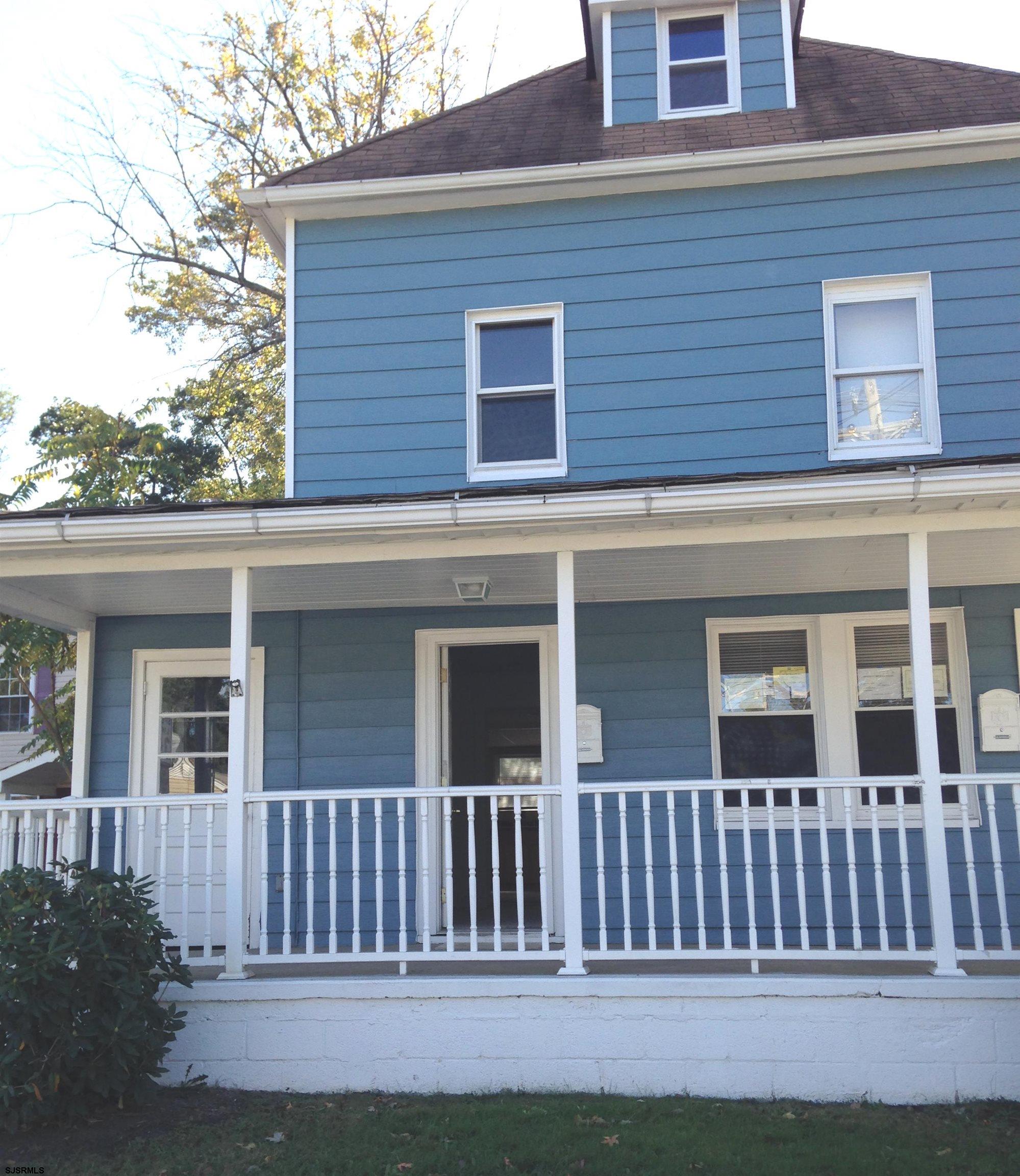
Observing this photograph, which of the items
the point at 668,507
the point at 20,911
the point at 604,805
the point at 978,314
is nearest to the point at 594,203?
the point at 978,314

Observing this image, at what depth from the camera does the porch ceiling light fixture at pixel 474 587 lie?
7.33 meters

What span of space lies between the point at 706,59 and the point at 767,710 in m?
5.26

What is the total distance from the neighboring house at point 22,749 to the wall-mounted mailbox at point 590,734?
6319 mm

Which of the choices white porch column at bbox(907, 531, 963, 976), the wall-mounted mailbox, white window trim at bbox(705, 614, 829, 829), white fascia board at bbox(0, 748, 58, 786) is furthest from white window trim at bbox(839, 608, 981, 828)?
white fascia board at bbox(0, 748, 58, 786)

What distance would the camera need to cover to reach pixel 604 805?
25.9 ft

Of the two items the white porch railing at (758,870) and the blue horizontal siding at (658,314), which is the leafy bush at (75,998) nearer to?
the white porch railing at (758,870)

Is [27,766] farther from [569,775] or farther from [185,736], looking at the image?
[569,775]

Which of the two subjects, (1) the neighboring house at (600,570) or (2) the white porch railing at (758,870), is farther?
(2) the white porch railing at (758,870)

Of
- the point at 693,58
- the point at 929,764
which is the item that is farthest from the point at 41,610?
the point at 693,58

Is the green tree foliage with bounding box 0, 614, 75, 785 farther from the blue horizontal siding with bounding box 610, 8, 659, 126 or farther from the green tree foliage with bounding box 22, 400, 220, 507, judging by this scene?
the blue horizontal siding with bounding box 610, 8, 659, 126

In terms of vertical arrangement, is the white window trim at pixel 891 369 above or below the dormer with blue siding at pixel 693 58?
below

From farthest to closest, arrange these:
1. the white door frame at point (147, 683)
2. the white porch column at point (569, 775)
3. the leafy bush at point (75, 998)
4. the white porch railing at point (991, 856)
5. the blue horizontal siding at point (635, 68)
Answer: the blue horizontal siding at point (635, 68)
the white door frame at point (147, 683)
the white porch railing at point (991, 856)
the white porch column at point (569, 775)
the leafy bush at point (75, 998)

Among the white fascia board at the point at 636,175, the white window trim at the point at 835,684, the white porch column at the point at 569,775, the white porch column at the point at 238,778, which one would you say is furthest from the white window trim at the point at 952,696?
the white porch column at the point at 238,778

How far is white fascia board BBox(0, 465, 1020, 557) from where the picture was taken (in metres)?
5.89
